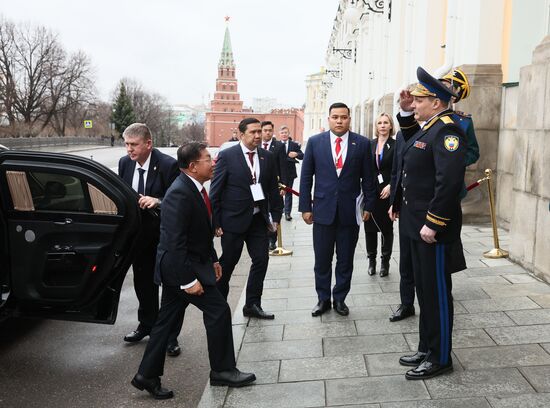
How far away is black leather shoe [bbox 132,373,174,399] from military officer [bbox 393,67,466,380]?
1732 millimetres

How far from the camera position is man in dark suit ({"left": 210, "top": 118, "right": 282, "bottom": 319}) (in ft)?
19.1

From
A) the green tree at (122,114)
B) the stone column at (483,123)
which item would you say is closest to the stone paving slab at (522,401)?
the stone column at (483,123)

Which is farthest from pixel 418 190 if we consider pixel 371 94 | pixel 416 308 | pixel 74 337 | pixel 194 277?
pixel 371 94

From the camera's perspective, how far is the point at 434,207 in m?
4.14

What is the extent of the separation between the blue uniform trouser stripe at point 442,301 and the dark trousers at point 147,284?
7.61 ft

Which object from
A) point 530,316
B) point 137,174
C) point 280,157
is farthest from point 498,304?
point 280,157

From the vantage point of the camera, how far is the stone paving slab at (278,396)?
4.15 m

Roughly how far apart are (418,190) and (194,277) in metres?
1.67

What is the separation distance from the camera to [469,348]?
4.85m

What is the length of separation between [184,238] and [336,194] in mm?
2108

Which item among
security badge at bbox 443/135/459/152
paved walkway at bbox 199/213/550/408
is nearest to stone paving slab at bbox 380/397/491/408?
paved walkway at bbox 199/213/550/408

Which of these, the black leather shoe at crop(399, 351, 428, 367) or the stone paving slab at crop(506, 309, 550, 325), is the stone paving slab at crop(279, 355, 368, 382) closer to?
the black leather shoe at crop(399, 351, 428, 367)

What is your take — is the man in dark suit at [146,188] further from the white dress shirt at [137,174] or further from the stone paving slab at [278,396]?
the stone paving slab at [278,396]

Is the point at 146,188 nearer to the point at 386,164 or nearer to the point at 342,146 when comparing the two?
the point at 342,146
